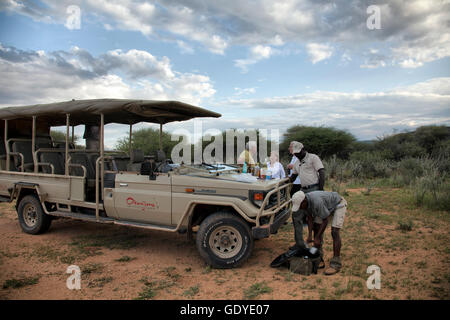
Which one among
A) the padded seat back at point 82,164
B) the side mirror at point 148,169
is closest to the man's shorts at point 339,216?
the side mirror at point 148,169

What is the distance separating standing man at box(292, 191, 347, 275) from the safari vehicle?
0.44m

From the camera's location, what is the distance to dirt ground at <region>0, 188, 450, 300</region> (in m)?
4.42

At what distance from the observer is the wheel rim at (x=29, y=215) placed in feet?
24.4

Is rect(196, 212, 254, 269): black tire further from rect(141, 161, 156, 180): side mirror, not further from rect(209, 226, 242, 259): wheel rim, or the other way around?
rect(141, 161, 156, 180): side mirror

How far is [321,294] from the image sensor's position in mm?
4250

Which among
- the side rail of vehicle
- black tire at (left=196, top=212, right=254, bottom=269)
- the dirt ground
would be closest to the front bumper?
the side rail of vehicle

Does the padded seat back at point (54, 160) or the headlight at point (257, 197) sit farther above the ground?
the padded seat back at point (54, 160)

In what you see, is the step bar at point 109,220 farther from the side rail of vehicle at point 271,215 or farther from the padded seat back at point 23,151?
the padded seat back at point 23,151

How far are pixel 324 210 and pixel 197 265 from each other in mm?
2203

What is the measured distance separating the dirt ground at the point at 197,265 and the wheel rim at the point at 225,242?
27 centimetres
